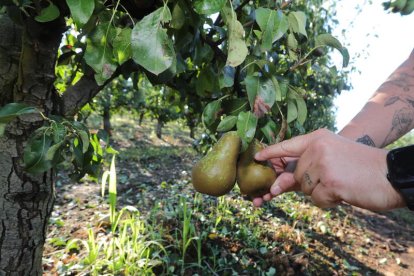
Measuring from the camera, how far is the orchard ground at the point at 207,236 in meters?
2.57

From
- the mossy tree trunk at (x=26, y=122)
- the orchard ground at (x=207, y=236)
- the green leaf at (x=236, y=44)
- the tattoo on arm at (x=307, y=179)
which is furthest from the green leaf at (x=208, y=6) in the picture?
the orchard ground at (x=207, y=236)

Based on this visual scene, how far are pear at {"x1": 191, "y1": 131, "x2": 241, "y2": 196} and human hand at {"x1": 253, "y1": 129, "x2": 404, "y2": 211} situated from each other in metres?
0.09

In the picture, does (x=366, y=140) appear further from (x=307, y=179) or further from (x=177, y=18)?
(x=177, y=18)

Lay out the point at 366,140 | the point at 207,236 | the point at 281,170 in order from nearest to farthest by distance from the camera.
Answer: the point at 281,170, the point at 366,140, the point at 207,236

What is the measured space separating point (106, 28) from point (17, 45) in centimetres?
55

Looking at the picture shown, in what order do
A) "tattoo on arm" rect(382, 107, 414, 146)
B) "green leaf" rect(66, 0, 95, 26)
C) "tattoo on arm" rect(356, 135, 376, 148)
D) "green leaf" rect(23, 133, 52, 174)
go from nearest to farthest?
1. "green leaf" rect(66, 0, 95, 26)
2. "green leaf" rect(23, 133, 52, 174)
3. "tattoo on arm" rect(356, 135, 376, 148)
4. "tattoo on arm" rect(382, 107, 414, 146)

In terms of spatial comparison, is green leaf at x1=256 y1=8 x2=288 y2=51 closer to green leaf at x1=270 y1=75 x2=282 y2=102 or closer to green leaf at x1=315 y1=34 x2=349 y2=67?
green leaf at x1=270 y1=75 x2=282 y2=102

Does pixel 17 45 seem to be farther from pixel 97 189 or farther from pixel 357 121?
pixel 97 189

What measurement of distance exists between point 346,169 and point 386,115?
0.90 m

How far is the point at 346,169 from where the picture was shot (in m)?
1.03

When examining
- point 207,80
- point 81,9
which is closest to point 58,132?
Answer: point 81,9

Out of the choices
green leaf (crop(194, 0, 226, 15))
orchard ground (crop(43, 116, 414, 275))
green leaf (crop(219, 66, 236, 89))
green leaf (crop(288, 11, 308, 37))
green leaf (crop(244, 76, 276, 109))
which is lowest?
orchard ground (crop(43, 116, 414, 275))

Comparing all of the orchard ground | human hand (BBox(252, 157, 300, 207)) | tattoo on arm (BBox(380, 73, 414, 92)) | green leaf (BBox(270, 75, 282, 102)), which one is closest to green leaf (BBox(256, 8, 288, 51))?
green leaf (BBox(270, 75, 282, 102))

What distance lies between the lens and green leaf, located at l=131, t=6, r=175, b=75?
64cm
